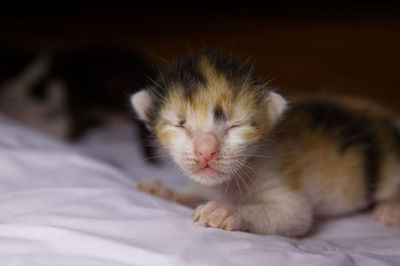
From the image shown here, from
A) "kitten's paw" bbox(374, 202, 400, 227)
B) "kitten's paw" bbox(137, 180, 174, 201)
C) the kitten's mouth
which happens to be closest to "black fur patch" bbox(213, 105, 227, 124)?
the kitten's mouth

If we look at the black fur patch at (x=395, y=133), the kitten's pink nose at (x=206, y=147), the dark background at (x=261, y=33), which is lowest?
the kitten's pink nose at (x=206, y=147)

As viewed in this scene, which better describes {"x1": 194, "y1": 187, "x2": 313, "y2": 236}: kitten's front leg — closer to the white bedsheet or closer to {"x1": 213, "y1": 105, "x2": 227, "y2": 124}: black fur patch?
the white bedsheet

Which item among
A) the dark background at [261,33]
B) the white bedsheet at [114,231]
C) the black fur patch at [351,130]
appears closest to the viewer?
the white bedsheet at [114,231]

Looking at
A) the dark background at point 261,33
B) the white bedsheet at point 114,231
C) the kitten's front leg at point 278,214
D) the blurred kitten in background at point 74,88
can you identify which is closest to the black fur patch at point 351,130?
the white bedsheet at point 114,231

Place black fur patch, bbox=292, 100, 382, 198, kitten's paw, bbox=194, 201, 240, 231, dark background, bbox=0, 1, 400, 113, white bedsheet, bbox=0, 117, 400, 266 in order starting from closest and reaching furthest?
1. white bedsheet, bbox=0, 117, 400, 266
2. kitten's paw, bbox=194, 201, 240, 231
3. black fur patch, bbox=292, 100, 382, 198
4. dark background, bbox=0, 1, 400, 113

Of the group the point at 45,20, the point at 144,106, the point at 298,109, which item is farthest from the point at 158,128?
the point at 45,20

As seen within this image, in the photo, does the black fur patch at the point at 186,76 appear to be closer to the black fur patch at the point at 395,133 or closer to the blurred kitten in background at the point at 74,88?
the black fur patch at the point at 395,133

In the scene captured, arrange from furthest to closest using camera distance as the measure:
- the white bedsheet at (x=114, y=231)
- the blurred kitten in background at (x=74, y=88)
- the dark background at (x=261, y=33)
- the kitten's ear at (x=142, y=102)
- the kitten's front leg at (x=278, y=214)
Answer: the dark background at (x=261, y=33) → the blurred kitten in background at (x=74, y=88) → the kitten's ear at (x=142, y=102) → the kitten's front leg at (x=278, y=214) → the white bedsheet at (x=114, y=231)
